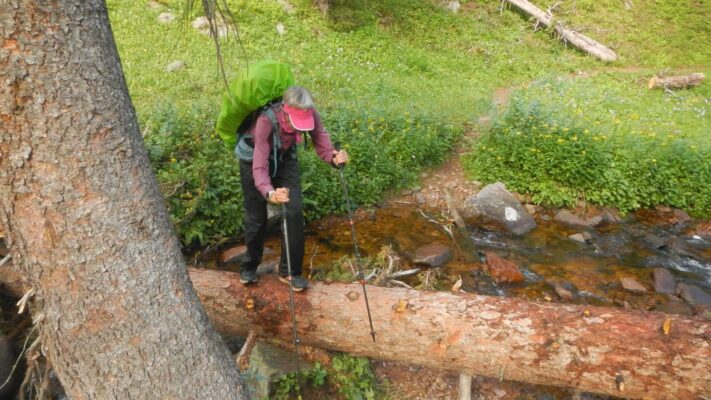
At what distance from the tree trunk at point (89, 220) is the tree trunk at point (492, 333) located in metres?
1.51

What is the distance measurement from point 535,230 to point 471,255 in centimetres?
176

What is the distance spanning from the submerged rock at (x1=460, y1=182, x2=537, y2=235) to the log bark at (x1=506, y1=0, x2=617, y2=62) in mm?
11854

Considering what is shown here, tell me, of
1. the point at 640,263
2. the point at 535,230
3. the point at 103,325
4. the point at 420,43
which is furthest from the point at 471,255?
the point at 420,43

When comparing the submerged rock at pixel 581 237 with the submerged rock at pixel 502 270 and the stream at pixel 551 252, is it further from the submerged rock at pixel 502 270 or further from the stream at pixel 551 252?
the submerged rock at pixel 502 270

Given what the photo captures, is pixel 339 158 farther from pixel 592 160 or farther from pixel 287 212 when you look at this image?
pixel 592 160

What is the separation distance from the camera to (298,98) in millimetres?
4051

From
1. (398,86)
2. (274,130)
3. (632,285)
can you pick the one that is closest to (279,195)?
(274,130)

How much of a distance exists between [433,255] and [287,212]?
10.8 feet

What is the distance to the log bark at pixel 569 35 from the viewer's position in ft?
56.5

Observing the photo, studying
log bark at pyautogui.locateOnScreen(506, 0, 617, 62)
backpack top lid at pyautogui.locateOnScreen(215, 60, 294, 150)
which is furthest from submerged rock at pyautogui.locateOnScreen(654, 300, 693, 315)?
log bark at pyautogui.locateOnScreen(506, 0, 617, 62)

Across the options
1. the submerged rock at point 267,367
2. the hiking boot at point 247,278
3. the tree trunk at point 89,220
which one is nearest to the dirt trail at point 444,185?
the hiking boot at point 247,278

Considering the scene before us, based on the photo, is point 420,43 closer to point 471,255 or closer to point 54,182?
point 471,255

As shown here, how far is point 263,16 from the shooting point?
1461cm

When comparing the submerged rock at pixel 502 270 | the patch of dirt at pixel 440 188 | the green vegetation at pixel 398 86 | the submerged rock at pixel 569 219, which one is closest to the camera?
the submerged rock at pixel 502 270
